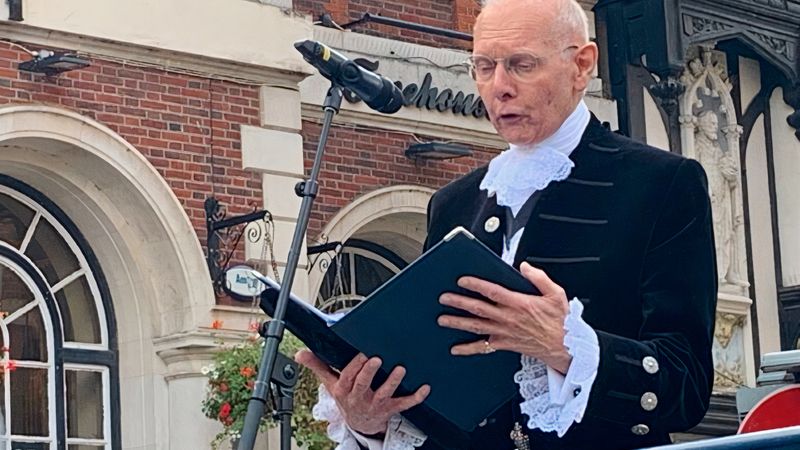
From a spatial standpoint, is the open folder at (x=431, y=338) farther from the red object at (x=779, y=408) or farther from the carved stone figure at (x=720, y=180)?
the carved stone figure at (x=720, y=180)

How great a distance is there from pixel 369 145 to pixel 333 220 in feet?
2.12

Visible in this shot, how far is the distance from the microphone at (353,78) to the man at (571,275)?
340cm

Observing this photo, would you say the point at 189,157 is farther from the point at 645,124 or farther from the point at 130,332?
the point at 645,124

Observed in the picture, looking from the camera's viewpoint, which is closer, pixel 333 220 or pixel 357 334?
pixel 357 334

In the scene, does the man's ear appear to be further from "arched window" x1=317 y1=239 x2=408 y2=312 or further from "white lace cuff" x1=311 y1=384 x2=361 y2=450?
"arched window" x1=317 y1=239 x2=408 y2=312

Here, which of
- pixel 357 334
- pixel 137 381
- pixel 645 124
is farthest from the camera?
pixel 645 124

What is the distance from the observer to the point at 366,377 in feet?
11.0

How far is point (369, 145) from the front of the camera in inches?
507

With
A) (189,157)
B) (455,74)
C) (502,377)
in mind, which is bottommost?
(502,377)

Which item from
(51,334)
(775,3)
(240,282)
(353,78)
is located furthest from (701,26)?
(353,78)

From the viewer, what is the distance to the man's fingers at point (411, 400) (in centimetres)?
336

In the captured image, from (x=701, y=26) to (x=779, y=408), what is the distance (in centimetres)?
1048

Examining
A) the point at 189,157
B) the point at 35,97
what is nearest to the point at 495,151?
the point at 189,157

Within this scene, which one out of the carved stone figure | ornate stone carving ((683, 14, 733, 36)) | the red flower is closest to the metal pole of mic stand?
the red flower
